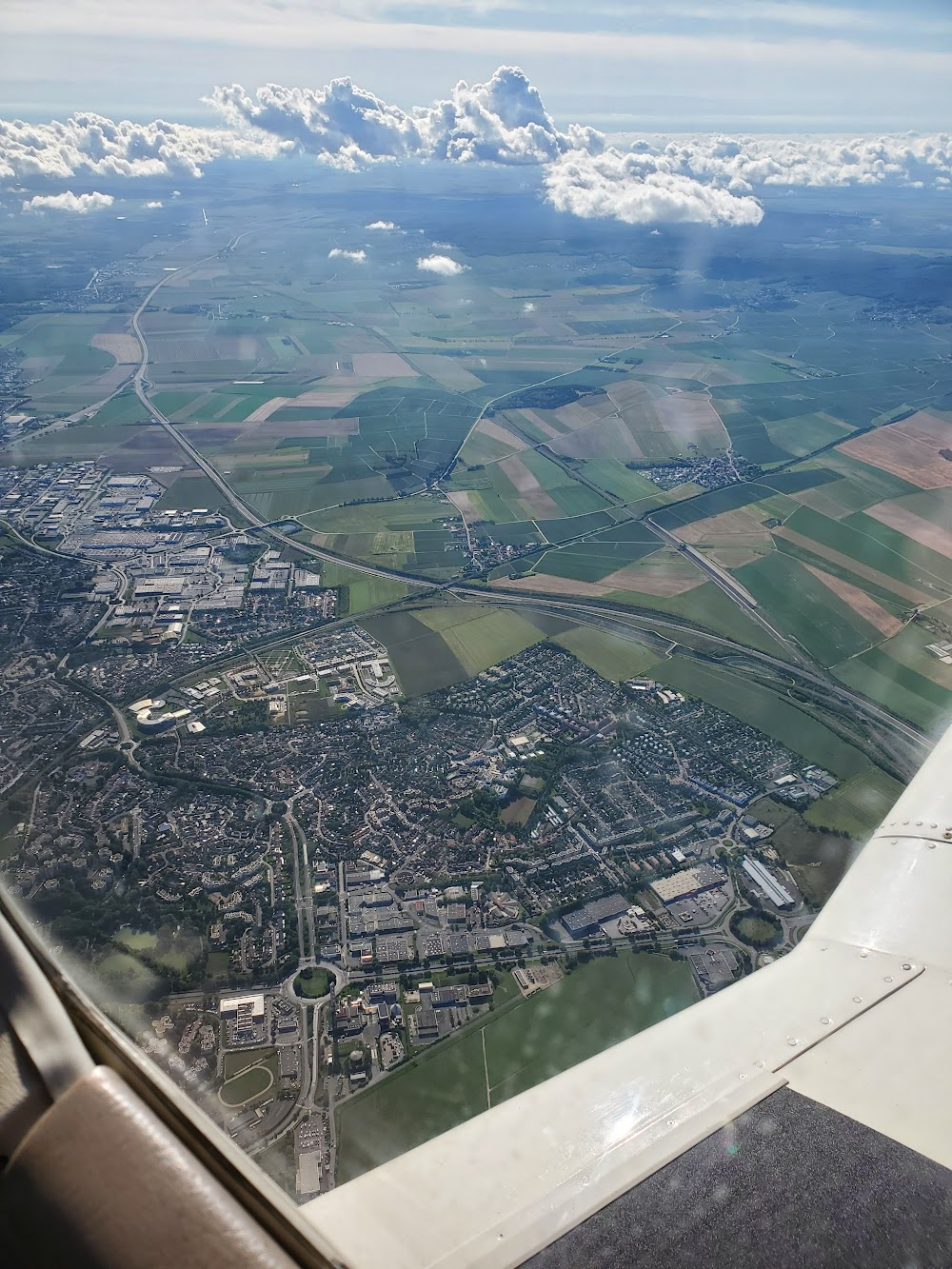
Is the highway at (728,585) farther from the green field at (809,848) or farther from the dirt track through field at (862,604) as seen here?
the green field at (809,848)

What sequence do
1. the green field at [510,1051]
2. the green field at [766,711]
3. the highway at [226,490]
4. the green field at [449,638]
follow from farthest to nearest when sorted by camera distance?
the highway at [226,490] → the green field at [449,638] → the green field at [766,711] → the green field at [510,1051]

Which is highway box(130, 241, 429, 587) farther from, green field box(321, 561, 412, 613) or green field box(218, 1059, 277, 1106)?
green field box(218, 1059, 277, 1106)

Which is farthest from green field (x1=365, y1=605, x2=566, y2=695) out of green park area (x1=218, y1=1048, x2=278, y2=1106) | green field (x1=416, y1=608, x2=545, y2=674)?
green park area (x1=218, y1=1048, x2=278, y2=1106)

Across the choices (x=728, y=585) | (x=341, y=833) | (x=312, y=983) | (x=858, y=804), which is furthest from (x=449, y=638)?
(x=312, y=983)

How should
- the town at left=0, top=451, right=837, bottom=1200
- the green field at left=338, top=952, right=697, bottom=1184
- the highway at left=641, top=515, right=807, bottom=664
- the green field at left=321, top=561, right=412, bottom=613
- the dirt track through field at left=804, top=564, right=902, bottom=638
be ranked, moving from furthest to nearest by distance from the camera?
the green field at left=321, top=561, right=412, bottom=613 → the dirt track through field at left=804, top=564, right=902, bottom=638 → the highway at left=641, top=515, right=807, bottom=664 → the town at left=0, top=451, right=837, bottom=1200 → the green field at left=338, top=952, right=697, bottom=1184

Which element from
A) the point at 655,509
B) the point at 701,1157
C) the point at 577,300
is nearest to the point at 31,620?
the point at 655,509

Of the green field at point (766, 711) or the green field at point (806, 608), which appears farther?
the green field at point (806, 608)

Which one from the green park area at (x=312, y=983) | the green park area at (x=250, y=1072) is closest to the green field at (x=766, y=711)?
the green park area at (x=312, y=983)

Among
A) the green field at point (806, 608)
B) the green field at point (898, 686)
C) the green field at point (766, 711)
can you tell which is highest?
the green field at point (806, 608)
